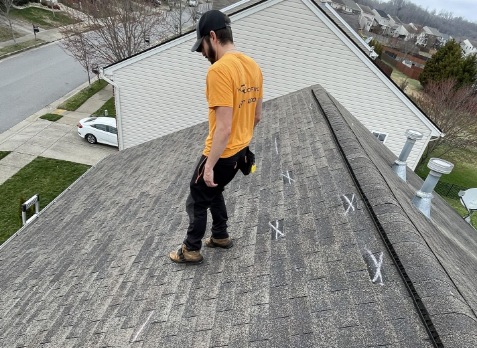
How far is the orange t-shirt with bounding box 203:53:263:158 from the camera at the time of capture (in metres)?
2.32

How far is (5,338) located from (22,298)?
65 cm

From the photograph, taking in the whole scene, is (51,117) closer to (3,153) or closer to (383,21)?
(3,153)

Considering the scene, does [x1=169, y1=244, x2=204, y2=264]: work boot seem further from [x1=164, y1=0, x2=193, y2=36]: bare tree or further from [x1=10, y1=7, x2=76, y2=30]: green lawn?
[x1=10, y1=7, x2=76, y2=30]: green lawn

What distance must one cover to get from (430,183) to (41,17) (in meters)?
45.1

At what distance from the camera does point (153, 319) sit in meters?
2.90

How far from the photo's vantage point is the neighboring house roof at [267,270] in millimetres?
2180

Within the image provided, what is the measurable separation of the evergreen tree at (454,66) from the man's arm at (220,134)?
3562 centimetres

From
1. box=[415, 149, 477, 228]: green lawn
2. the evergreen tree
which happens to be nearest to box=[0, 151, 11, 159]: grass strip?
box=[415, 149, 477, 228]: green lawn

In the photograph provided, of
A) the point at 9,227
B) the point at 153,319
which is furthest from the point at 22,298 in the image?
the point at 9,227

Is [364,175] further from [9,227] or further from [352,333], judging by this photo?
[9,227]

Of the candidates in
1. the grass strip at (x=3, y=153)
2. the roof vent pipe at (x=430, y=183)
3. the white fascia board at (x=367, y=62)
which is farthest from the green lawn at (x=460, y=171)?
the grass strip at (x=3, y=153)

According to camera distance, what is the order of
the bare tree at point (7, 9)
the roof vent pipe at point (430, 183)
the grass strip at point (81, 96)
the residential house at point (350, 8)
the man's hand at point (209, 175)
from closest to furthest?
1. the man's hand at point (209, 175)
2. the roof vent pipe at point (430, 183)
3. the grass strip at point (81, 96)
4. the bare tree at point (7, 9)
5. the residential house at point (350, 8)

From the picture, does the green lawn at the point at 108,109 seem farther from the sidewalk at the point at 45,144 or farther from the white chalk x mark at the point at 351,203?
the white chalk x mark at the point at 351,203

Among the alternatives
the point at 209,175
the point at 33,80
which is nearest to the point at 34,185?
the point at 209,175
